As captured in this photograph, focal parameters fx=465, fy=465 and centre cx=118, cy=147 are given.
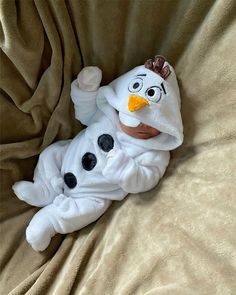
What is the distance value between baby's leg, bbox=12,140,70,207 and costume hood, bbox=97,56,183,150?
198mm

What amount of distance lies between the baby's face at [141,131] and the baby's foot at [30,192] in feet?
0.80

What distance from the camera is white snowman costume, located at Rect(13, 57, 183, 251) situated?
934mm

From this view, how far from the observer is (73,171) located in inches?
41.1

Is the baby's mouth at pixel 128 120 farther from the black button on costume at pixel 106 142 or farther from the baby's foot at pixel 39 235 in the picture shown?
the baby's foot at pixel 39 235

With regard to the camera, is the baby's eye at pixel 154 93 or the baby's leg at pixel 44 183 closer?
the baby's eye at pixel 154 93

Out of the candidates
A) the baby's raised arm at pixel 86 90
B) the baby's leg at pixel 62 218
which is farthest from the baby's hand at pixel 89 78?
the baby's leg at pixel 62 218

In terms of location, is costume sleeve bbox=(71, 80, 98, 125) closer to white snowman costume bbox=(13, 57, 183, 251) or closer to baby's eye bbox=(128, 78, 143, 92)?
white snowman costume bbox=(13, 57, 183, 251)

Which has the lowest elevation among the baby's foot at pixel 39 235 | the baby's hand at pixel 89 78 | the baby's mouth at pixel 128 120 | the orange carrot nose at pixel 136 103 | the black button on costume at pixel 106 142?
the baby's foot at pixel 39 235

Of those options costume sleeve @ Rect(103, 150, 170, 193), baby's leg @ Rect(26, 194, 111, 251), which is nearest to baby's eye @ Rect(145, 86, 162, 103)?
costume sleeve @ Rect(103, 150, 170, 193)

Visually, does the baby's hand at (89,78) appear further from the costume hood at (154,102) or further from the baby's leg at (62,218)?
the baby's leg at (62,218)

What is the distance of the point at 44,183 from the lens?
1054 millimetres

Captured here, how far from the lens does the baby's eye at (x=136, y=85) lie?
3.09 feet

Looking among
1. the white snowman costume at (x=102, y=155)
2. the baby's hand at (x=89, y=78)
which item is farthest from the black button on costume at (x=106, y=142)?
the baby's hand at (x=89, y=78)

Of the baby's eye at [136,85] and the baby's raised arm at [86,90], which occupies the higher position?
the baby's eye at [136,85]
